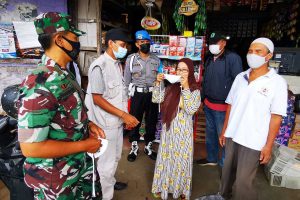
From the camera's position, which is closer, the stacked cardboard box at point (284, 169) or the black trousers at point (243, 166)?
the black trousers at point (243, 166)

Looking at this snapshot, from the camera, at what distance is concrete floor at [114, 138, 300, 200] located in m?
2.85

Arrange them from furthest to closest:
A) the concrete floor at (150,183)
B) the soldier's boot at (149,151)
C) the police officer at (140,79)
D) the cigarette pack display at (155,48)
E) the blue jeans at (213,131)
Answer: the cigarette pack display at (155,48) < the soldier's boot at (149,151) < the police officer at (140,79) < the blue jeans at (213,131) < the concrete floor at (150,183)

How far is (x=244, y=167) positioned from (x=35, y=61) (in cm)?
341

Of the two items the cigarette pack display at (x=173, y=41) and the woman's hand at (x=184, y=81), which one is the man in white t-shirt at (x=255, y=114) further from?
the cigarette pack display at (x=173, y=41)

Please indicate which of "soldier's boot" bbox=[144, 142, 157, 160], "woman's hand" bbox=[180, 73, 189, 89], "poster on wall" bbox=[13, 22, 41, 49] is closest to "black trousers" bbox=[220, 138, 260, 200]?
"woman's hand" bbox=[180, 73, 189, 89]

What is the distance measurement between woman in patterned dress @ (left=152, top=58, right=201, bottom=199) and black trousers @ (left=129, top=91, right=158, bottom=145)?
1097 millimetres

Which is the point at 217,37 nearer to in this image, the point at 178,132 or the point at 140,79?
the point at 140,79

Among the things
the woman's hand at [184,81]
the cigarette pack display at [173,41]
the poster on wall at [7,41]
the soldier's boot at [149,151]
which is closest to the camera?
the woman's hand at [184,81]

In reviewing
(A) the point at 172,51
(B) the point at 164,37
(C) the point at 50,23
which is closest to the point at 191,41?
(A) the point at 172,51

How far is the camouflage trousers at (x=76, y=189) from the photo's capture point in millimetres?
1365

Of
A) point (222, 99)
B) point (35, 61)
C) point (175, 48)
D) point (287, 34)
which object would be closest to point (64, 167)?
point (222, 99)

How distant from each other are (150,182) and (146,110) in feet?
3.99

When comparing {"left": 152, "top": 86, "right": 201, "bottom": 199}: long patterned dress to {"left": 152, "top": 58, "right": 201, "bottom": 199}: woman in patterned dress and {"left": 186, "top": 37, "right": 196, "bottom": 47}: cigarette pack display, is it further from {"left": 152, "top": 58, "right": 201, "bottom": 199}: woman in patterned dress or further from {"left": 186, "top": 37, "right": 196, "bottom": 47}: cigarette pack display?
{"left": 186, "top": 37, "right": 196, "bottom": 47}: cigarette pack display

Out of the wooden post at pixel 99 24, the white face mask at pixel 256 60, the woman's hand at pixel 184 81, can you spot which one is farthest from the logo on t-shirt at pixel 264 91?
the wooden post at pixel 99 24
